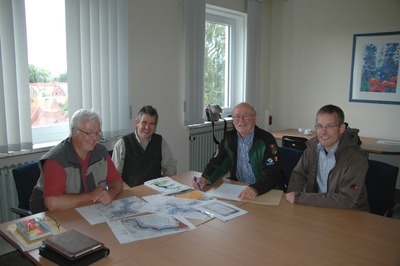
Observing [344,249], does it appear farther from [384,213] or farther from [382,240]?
[384,213]

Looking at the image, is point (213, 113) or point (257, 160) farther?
point (213, 113)

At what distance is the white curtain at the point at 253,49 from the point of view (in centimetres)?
479

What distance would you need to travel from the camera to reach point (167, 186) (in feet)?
7.50

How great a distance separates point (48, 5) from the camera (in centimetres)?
Answer: 287

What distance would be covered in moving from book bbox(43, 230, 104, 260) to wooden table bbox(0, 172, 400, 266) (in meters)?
0.07

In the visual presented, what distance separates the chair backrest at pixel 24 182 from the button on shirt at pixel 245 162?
4.64 feet

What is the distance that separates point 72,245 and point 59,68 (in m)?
2.07

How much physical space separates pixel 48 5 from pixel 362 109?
3.95 meters

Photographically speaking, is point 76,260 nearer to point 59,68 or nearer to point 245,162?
point 245,162

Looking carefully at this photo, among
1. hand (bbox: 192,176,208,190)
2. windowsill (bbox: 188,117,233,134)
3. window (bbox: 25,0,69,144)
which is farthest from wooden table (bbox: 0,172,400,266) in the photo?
windowsill (bbox: 188,117,233,134)

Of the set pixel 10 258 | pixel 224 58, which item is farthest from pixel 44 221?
pixel 224 58

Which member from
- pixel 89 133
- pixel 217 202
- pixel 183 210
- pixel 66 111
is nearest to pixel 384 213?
pixel 217 202

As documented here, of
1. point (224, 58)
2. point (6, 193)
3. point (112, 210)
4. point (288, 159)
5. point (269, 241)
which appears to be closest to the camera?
point (269, 241)

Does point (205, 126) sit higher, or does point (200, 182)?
point (205, 126)
